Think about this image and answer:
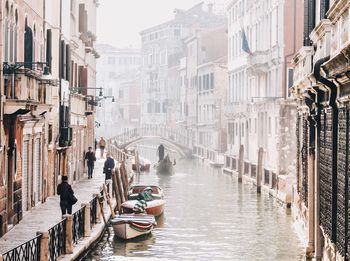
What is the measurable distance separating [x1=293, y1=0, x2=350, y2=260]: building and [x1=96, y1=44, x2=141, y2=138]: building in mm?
78898

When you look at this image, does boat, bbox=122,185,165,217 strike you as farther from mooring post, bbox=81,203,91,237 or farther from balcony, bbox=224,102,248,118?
balcony, bbox=224,102,248,118

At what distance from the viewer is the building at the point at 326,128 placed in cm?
1186

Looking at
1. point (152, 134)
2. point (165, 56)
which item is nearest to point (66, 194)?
point (152, 134)

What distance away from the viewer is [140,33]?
97.1m

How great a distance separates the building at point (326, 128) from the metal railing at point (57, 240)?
14.9ft

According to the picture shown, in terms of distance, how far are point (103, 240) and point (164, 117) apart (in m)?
68.0

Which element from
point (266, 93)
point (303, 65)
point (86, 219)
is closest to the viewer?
point (303, 65)

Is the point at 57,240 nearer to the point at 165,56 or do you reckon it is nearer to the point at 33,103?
the point at 33,103

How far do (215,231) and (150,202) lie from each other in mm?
3219

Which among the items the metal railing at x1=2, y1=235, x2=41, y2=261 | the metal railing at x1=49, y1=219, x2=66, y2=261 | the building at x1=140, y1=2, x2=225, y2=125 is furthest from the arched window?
the building at x1=140, y1=2, x2=225, y2=125

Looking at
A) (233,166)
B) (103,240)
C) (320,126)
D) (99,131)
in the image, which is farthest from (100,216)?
(99,131)

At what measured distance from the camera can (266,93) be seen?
139 feet

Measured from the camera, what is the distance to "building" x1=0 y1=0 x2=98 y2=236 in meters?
17.5

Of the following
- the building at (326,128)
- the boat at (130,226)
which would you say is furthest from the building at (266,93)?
the building at (326,128)
